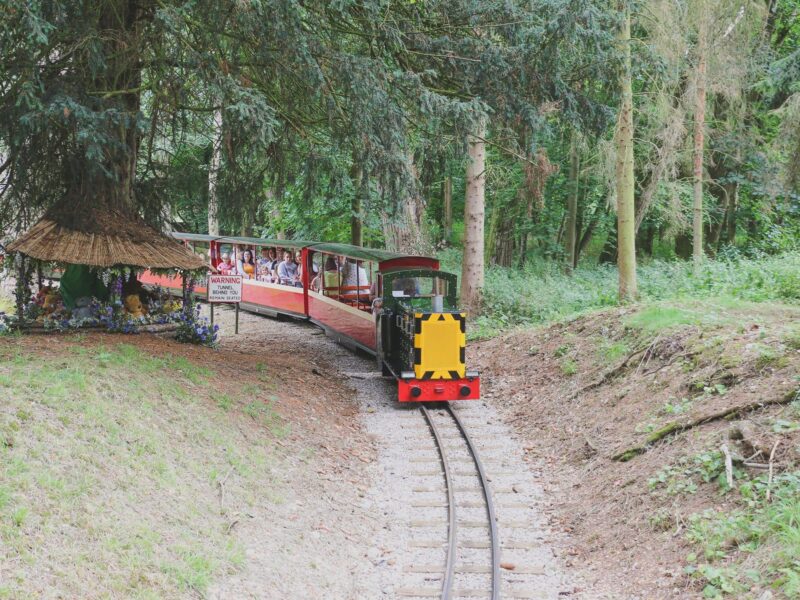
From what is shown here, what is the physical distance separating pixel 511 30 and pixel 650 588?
956 cm

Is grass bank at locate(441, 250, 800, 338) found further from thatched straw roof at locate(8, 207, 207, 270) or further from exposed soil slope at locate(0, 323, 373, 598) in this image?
thatched straw roof at locate(8, 207, 207, 270)

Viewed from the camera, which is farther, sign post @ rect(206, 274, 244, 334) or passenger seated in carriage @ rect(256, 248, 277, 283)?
passenger seated in carriage @ rect(256, 248, 277, 283)

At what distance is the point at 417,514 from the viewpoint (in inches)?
355

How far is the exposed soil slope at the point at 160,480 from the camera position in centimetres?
589

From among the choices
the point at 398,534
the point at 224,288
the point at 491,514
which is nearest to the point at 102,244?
the point at 224,288

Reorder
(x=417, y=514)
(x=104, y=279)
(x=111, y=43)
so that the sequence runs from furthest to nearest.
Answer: (x=104, y=279)
(x=111, y=43)
(x=417, y=514)

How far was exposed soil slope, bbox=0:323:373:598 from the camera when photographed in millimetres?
5887

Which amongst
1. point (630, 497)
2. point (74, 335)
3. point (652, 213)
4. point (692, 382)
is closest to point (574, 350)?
point (692, 382)

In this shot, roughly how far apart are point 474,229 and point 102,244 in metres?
8.96

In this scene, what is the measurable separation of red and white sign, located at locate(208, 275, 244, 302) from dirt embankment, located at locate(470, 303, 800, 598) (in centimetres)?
572

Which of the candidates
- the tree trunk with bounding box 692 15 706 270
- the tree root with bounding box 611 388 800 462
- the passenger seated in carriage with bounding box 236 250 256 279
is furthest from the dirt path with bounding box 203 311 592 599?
the passenger seated in carriage with bounding box 236 250 256 279

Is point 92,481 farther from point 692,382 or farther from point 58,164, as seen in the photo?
point 58,164

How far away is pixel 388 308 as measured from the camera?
15.2m

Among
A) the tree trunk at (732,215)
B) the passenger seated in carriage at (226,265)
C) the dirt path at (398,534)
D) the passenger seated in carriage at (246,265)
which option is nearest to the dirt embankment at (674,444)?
the dirt path at (398,534)
